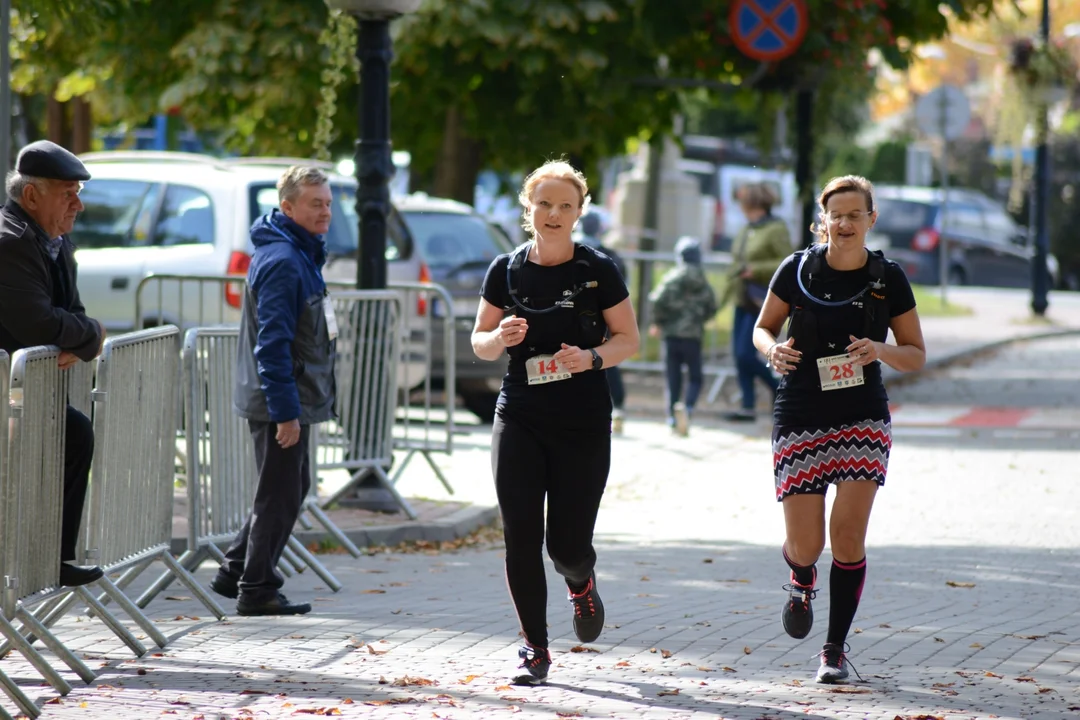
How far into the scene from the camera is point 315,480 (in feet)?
30.2

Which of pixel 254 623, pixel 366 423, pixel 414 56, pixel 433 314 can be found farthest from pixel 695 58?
pixel 254 623

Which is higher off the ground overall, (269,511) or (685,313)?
(685,313)

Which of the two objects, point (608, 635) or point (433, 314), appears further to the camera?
point (433, 314)

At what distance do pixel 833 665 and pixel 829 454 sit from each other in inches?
27.3

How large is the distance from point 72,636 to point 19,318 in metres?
1.46

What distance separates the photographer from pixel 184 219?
13.8 meters

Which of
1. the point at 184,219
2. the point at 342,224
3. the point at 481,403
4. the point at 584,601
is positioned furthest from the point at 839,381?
the point at 481,403

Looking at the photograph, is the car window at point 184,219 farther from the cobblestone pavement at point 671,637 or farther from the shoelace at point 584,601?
the shoelace at point 584,601

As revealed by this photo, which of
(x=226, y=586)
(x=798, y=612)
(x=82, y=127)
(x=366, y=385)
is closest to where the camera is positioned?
(x=798, y=612)

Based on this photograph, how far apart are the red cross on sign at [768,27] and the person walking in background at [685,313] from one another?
7.98ft

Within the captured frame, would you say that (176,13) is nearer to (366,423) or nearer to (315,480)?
(366,423)

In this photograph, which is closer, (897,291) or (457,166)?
(897,291)

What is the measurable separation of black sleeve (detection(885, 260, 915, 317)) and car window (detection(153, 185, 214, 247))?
8089 mm

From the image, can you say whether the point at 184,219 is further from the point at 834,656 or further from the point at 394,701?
the point at 834,656
